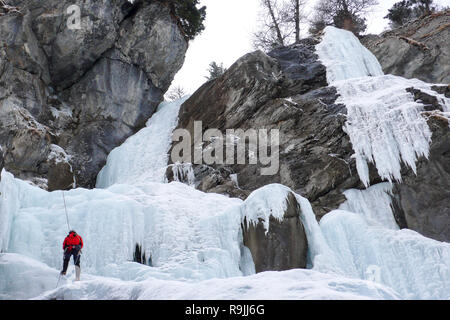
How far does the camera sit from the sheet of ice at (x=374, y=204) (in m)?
11.2

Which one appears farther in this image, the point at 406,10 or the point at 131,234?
the point at 406,10

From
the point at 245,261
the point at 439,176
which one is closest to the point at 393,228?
the point at 439,176

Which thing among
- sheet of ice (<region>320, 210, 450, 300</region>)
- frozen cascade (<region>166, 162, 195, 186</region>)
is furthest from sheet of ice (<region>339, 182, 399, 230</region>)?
frozen cascade (<region>166, 162, 195, 186</region>)

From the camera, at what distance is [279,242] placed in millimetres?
9227

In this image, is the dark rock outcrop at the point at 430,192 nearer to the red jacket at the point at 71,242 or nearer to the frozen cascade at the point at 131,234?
the frozen cascade at the point at 131,234

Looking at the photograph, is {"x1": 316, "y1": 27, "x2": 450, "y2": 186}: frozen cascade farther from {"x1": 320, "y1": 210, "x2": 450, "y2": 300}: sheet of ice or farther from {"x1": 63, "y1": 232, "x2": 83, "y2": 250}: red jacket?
{"x1": 63, "y1": 232, "x2": 83, "y2": 250}: red jacket

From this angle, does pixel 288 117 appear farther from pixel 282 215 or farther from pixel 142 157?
pixel 142 157

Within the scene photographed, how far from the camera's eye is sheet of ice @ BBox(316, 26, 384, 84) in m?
16.3

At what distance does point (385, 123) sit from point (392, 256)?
162 inches

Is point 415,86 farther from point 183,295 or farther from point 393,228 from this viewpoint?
point 183,295

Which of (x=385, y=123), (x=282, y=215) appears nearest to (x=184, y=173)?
(x=282, y=215)

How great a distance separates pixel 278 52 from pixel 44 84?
10.2 metres

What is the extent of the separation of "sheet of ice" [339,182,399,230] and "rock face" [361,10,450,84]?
742 centimetres

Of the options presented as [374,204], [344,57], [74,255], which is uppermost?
[344,57]
